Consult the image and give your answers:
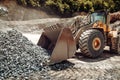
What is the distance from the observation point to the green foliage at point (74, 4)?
21.3 m

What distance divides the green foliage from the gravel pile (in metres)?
11.6

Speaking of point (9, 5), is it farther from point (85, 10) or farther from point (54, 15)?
point (85, 10)

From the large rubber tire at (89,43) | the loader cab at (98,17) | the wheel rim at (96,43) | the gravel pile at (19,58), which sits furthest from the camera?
the loader cab at (98,17)

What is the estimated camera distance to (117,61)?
10.1 m

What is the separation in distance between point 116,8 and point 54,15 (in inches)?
237

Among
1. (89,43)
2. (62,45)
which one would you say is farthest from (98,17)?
(62,45)

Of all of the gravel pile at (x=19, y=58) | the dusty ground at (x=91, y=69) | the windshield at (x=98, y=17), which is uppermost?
the windshield at (x=98, y=17)

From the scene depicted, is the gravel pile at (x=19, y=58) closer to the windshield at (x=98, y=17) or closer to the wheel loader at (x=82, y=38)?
the wheel loader at (x=82, y=38)

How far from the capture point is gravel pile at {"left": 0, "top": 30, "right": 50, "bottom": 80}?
7.63 meters

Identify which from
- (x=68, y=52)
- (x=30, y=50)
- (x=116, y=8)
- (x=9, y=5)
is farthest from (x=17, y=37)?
(x=116, y=8)

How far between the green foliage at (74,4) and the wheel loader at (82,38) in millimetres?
10495

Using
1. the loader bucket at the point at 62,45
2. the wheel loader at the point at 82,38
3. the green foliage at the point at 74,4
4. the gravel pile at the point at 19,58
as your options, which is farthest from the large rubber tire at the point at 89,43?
the green foliage at the point at 74,4

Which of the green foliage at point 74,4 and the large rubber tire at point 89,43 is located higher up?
the green foliage at point 74,4

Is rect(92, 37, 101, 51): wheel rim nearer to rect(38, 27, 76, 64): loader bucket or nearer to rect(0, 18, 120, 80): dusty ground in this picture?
rect(0, 18, 120, 80): dusty ground
